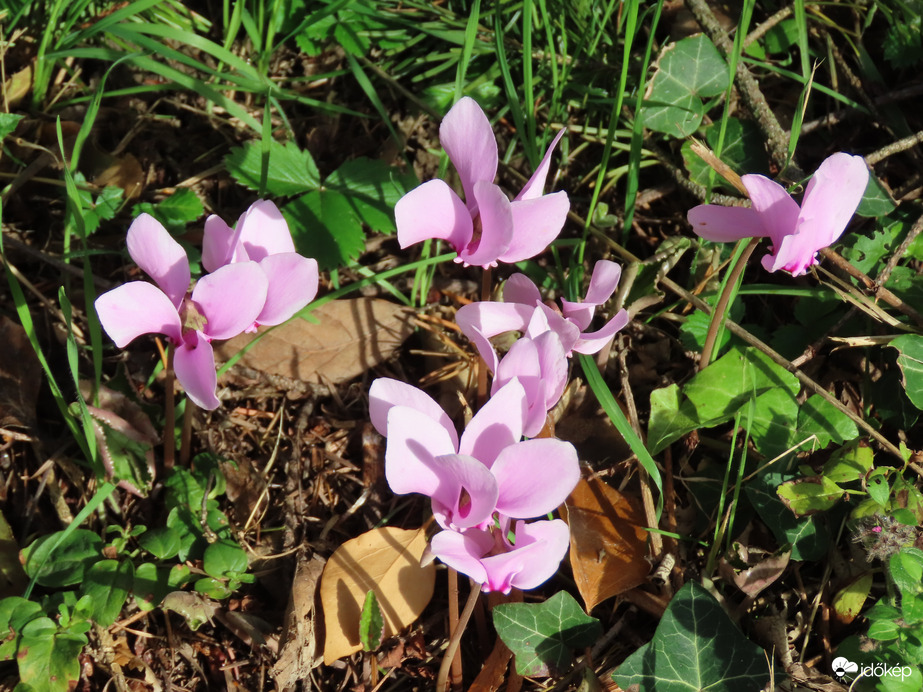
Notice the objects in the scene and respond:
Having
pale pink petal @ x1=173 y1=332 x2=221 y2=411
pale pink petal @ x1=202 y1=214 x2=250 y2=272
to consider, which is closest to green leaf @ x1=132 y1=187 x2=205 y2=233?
pale pink petal @ x1=202 y1=214 x2=250 y2=272

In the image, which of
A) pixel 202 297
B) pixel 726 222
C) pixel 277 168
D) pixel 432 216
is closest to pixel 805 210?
pixel 726 222

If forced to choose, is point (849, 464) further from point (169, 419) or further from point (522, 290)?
point (169, 419)

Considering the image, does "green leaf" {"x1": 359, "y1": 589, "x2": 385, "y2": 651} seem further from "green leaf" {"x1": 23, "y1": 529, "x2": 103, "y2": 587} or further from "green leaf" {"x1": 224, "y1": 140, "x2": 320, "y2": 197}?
"green leaf" {"x1": 224, "y1": 140, "x2": 320, "y2": 197}

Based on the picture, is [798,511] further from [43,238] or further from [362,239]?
[43,238]

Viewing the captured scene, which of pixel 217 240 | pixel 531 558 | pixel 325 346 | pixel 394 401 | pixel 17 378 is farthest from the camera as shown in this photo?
pixel 325 346

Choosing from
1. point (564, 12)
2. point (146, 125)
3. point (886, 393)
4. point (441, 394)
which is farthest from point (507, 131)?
point (886, 393)

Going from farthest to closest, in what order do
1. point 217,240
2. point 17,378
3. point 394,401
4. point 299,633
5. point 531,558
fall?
point 17,378 → point 299,633 → point 217,240 → point 394,401 → point 531,558

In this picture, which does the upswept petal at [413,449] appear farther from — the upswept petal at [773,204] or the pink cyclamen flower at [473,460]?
the upswept petal at [773,204]
